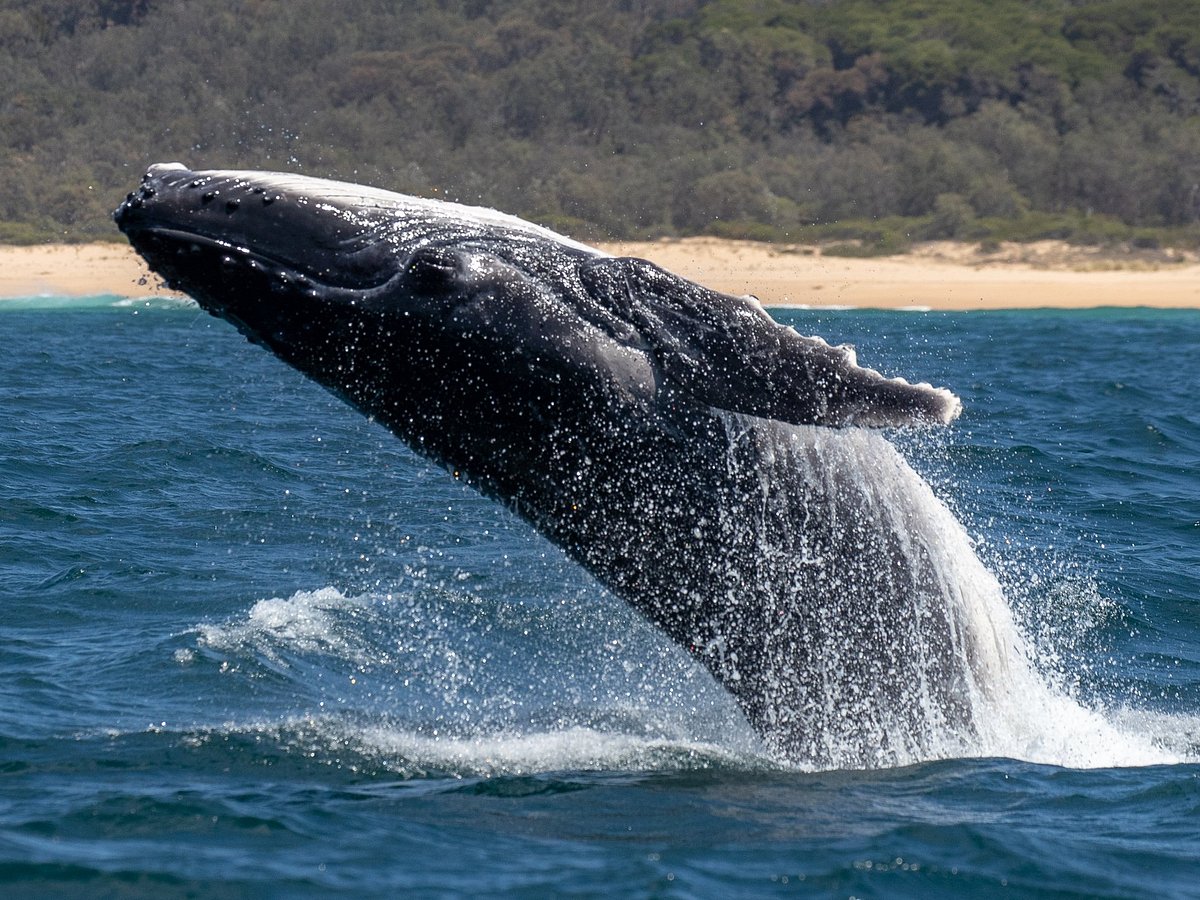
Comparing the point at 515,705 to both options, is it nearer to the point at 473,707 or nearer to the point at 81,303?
the point at 473,707

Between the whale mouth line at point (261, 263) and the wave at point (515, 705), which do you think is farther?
the wave at point (515, 705)

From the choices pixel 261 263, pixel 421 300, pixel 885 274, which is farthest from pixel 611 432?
pixel 885 274

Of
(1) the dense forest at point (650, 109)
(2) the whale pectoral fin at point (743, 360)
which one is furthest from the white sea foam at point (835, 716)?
(1) the dense forest at point (650, 109)

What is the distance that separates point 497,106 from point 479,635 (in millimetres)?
77238

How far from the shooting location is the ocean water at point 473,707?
790 centimetres

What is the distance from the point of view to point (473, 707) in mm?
11000

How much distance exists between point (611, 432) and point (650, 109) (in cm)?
8157

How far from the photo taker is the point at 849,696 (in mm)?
9641

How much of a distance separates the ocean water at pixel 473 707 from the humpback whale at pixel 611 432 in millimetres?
438

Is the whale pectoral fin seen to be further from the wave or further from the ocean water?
the wave

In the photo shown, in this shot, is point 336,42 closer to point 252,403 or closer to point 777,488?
point 252,403

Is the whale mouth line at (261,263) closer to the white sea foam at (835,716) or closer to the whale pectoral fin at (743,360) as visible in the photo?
the whale pectoral fin at (743,360)

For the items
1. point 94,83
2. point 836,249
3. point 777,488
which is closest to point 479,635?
point 777,488

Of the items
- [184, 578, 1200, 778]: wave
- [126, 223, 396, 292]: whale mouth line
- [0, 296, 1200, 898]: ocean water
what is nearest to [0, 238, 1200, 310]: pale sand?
[0, 296, 1200, 898]: ocean water
